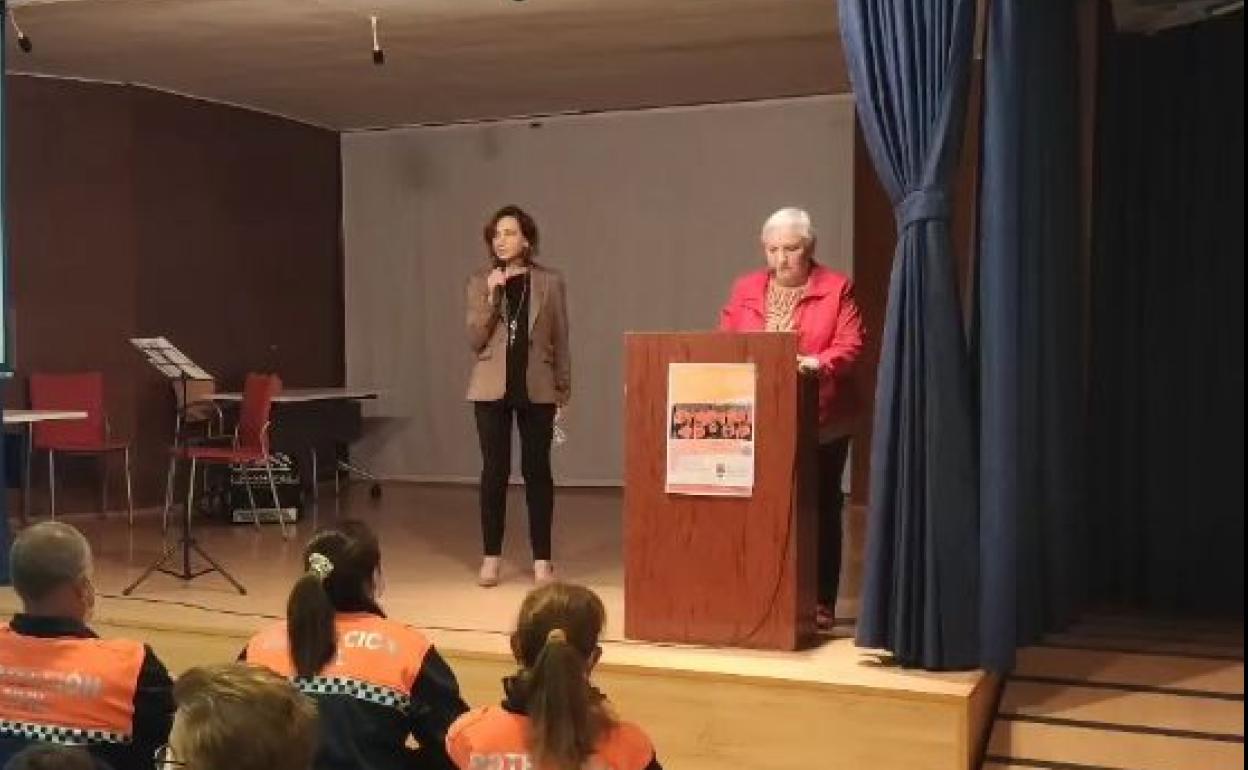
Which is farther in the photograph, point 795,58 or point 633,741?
point 795,58

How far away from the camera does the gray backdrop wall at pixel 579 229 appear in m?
7.50

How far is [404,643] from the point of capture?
7.49 feet

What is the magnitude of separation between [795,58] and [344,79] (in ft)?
8.01

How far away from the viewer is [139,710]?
7.36 feet

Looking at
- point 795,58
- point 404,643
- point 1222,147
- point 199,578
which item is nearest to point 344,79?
point 795,58

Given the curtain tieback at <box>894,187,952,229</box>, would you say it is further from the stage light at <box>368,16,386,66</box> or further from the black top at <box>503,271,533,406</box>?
the stage light at <box>368,16,386,66</box>

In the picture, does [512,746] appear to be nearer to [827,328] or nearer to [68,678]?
[68,678]

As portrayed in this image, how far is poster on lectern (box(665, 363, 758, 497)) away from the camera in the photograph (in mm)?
3324

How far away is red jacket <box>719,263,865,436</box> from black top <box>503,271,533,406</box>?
0.89 metres

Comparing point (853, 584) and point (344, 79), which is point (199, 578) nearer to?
point (853, 584)

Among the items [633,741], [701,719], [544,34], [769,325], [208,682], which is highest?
[544,34]

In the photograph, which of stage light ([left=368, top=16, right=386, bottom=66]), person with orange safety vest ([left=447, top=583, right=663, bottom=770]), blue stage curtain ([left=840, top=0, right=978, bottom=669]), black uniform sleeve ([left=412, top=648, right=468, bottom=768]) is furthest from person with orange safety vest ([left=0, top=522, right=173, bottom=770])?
stage light ([left=368, top=16, right=386, bottom=66])

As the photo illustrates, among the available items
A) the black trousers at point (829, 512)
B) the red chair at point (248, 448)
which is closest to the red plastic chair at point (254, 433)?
the red chair at point (248, 448)

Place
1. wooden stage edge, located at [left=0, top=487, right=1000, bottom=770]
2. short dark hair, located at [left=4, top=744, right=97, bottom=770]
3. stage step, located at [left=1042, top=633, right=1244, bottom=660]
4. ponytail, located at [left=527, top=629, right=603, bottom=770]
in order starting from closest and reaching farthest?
1. short dark hair, located at [left=4, top=744, right=97, bottom=770]
2. ponytail, located at [left=527, top=629, right=603, bottom=770]
3. wooden stage edge, located at [left=0, top=487, right=1000, bottom=770]
4. stage step, located at [left=1042, top=633, right=1244, bottom=660]
